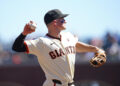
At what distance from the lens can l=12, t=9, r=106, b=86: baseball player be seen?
21.9 feet

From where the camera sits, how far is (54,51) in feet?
22.1

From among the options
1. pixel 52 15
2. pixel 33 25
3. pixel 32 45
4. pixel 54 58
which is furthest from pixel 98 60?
pixel 33 25

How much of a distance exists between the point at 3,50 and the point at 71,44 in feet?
28.5

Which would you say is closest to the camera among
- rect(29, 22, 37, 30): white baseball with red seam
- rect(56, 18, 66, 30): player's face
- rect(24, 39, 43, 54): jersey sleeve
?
rect(29, 22, 37, 30): white baseball with red seam

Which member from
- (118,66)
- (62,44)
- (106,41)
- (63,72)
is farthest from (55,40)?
(118,66)

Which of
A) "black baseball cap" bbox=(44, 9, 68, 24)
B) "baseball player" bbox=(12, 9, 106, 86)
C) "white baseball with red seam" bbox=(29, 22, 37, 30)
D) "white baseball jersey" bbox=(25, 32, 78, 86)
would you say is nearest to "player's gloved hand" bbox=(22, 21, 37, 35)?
"white baseball with red seam" bbox=(29, 22, 37, 30)

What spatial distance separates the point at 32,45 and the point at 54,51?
423 millimetres

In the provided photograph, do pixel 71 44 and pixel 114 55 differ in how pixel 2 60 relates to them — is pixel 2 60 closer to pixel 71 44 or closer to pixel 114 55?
pixel 114 55

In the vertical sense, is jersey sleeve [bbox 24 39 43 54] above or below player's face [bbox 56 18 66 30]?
below

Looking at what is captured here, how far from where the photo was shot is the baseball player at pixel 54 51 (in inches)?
263

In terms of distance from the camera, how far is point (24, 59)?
15172 mm

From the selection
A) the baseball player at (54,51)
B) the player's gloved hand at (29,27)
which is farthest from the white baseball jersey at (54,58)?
the player's gloved hand at (29,27)

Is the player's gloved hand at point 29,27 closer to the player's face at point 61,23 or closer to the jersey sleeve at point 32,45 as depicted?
the jersey sleeve at point 32,45

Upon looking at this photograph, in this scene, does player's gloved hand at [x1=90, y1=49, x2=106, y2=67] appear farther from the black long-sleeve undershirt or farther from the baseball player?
the black long-sleeve undershirt
